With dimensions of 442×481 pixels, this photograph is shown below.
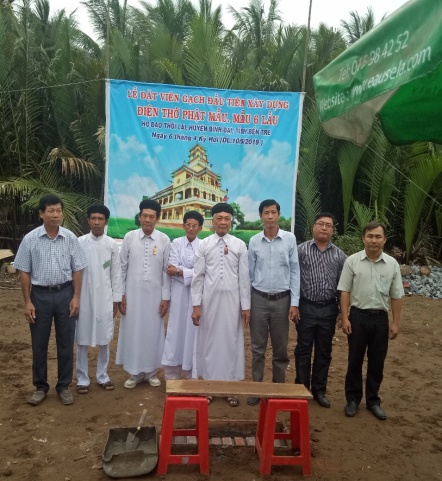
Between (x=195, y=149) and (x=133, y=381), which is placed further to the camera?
(x=195, y=149)

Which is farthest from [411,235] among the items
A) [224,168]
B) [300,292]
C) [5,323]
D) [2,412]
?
[2,412]

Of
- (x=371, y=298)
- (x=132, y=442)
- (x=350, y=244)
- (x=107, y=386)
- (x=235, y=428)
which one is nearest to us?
(x=132, y=442)

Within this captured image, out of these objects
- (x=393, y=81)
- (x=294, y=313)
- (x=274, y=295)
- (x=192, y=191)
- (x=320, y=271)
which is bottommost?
(x=294, y=313)

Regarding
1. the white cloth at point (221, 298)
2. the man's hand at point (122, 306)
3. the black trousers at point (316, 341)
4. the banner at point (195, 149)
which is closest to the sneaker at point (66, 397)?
the man's hand at point (122, 306)

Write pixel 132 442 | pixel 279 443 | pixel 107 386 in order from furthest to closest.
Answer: pixel 107 386 < pixel 279 443 < pixel 132 442

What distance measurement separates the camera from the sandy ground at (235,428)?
3088mm

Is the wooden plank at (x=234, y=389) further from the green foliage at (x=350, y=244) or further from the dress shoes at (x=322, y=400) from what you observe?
the green foliage at (x=350, y=244)

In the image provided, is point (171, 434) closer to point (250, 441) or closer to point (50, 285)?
point (250, 441)

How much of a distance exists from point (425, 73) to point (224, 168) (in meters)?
5.39

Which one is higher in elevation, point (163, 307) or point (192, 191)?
point (192, 191)

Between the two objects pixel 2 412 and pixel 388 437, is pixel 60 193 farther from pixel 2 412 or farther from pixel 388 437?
pixel 388 437

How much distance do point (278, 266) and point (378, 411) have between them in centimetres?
140

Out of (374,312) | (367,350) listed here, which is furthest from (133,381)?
(374,312)

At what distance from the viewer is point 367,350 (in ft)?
12.8
